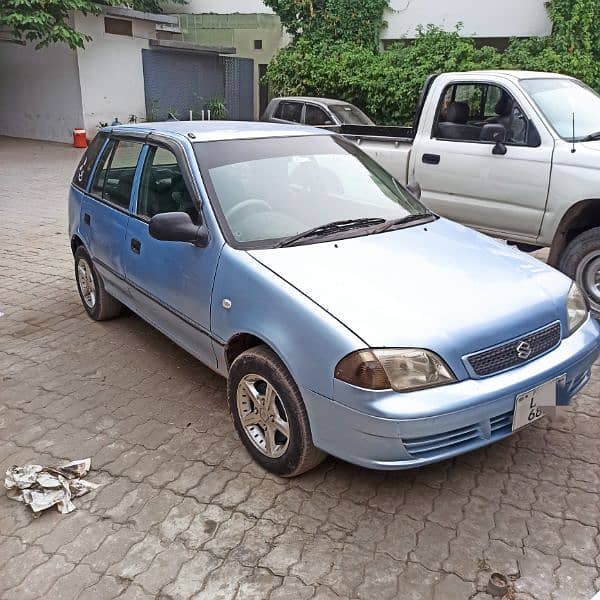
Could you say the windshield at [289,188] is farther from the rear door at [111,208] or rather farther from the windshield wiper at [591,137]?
the windshield wiper at [591,137]

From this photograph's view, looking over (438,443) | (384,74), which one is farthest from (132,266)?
(384,74)

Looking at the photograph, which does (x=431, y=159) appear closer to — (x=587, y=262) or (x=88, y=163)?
(x=587, y=262)

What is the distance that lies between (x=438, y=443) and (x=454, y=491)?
1.70 feet

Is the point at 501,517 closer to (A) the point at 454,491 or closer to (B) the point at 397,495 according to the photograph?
(A) the point at 454,491

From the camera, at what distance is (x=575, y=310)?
3035 mm

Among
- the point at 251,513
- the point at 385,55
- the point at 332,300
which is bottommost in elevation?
the point at 251,513

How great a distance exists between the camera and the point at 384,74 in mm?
14172

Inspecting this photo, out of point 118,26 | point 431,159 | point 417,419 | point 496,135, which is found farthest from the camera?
point 118,26

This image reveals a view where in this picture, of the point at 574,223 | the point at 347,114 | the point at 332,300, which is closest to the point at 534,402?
the point at 332,300

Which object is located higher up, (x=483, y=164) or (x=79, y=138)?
(x=483, y=164)

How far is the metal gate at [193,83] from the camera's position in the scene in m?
17.7

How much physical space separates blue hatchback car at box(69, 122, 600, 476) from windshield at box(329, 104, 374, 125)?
739 centimetres

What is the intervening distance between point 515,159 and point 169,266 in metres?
3.20

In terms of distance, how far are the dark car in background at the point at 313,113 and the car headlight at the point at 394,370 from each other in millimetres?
9040
